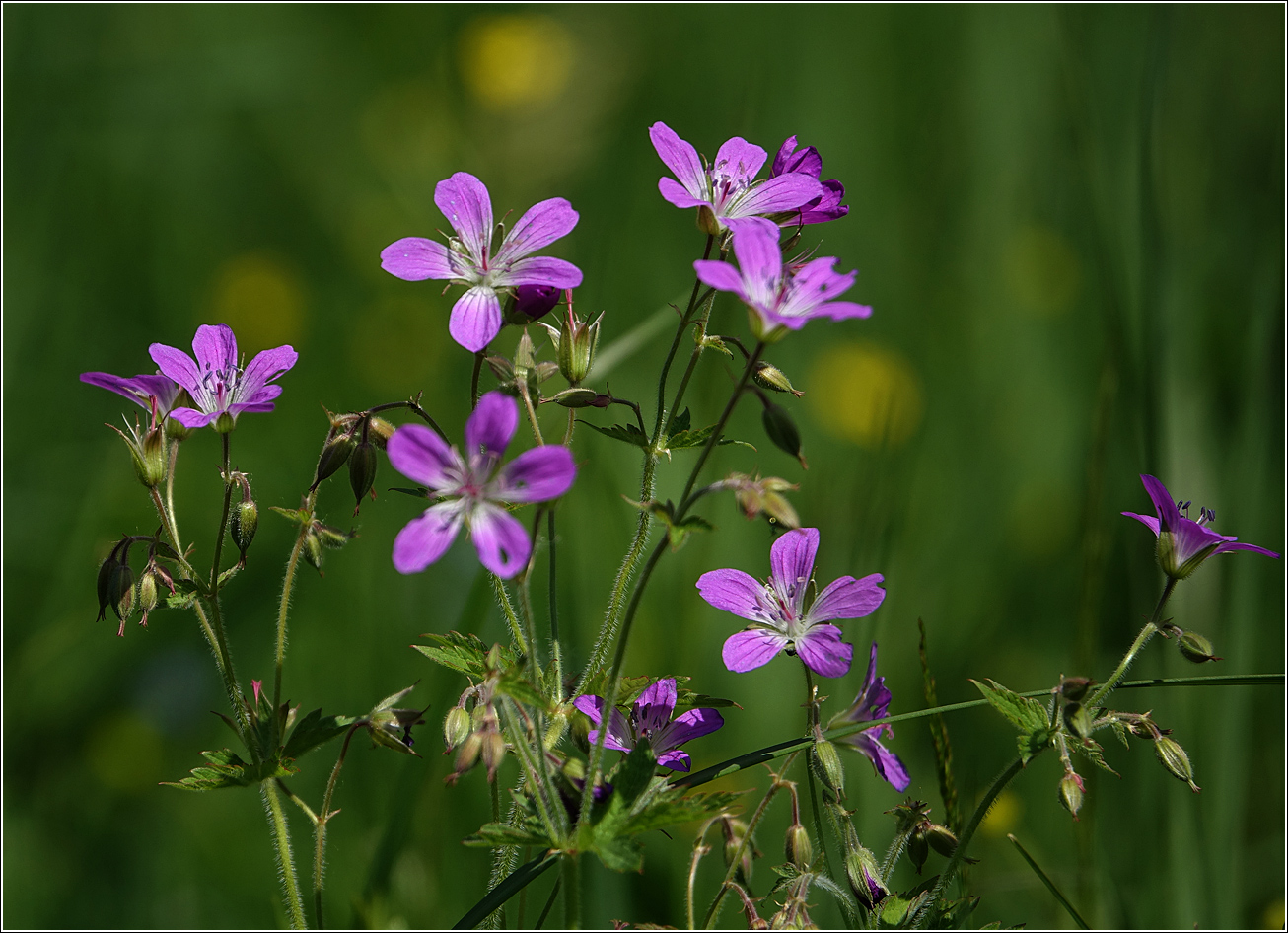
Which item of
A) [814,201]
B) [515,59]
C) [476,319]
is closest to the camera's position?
[476,319]

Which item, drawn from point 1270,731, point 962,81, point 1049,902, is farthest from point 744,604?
point 962,81

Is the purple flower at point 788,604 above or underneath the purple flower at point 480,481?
underneath

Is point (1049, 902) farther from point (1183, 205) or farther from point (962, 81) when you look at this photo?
point (962, 81)

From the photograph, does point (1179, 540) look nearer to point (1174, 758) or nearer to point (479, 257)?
point (1174, 758)

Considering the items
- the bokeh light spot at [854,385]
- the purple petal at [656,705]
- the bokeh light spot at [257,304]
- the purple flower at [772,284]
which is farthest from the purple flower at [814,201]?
the bokeh light spot at [257,304]

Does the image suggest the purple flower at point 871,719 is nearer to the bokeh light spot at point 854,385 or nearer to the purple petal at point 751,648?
the purple petal at point 751,648

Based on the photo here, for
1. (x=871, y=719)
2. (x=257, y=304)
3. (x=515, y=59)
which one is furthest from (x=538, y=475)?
(x=515, y=59)

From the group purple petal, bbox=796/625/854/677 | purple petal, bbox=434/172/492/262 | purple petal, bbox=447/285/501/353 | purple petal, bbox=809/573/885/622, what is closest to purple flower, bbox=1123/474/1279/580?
purple petal, bbox=809/573/885/622
